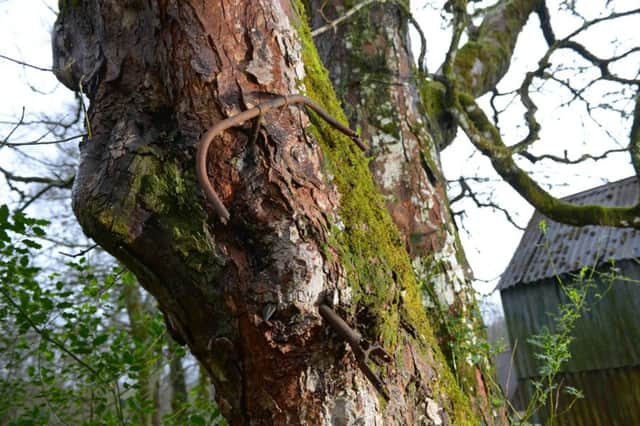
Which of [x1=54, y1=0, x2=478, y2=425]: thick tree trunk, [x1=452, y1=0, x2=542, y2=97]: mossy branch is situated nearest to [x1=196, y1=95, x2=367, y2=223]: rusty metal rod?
[x1=54, y1=0, x2=478, y2=425]: thick tree trunk

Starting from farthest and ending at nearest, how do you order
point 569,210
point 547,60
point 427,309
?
point 547,60 → point 569,210 → point 427,309

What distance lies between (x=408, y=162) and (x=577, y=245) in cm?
1012

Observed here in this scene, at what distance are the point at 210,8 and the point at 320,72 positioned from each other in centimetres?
47

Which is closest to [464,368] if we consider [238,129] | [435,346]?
[435,346]

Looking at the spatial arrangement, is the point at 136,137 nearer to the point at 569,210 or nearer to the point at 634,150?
the point at 569,210

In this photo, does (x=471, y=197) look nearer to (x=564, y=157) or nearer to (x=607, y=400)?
(x=564, y=157)

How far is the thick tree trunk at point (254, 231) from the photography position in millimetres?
1454

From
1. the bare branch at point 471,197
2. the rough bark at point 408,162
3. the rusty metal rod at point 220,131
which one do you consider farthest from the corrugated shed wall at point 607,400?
the rusty metal rod at point 220,131

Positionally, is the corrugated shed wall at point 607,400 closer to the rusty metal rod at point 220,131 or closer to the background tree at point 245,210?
the background tree at point 245,210

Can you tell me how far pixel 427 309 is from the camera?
2.46 m

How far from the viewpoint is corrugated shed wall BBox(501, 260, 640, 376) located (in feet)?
35.2

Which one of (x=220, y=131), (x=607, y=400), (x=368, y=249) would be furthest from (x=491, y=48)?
(x=607, y=400)

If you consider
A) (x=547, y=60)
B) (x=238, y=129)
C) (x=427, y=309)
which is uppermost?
(x=547, y=60)

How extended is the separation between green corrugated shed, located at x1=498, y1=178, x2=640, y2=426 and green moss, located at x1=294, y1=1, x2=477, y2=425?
9.27 m
